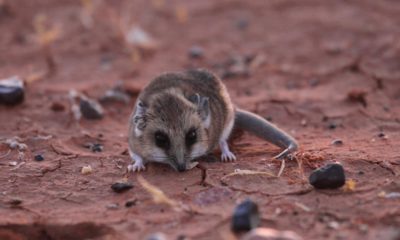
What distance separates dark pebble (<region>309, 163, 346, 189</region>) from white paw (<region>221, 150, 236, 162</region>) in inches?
39.3

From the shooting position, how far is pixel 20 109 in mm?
6621

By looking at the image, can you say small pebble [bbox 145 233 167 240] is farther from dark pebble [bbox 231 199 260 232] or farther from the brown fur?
the brown fur

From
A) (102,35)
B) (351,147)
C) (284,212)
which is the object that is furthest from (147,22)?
(284,212)

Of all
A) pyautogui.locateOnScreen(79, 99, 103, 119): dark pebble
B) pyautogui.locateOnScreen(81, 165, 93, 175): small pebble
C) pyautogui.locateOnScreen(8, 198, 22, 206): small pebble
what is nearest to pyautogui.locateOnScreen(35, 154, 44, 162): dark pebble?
pyautogui.locateOnScreen(81, 165, 93, 175): small pebble

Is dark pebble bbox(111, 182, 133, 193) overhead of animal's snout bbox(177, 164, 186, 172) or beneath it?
beneath

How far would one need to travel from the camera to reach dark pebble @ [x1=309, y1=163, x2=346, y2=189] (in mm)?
4582

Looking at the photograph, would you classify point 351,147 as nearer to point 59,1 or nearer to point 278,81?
point 278,81

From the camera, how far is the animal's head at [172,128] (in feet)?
16.8

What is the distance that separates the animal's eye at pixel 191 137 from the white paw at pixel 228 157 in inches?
14.9

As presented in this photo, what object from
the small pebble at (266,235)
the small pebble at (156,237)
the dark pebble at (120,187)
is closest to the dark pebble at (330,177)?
the small pebble at (266,235)

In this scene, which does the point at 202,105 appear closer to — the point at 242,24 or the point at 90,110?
the point at 90,110

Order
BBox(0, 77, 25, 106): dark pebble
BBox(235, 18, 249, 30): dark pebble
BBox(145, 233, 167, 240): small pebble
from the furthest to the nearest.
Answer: BBox(235, 18, 249, 30): dark pebble → BBox(0, 77, 25, 106): dark pebble → BBox(145, 233, 167, 240): small pebble

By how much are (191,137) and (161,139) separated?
24cm

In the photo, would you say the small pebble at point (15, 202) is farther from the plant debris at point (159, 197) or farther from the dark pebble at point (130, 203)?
the plant debris at point (159, 197)
